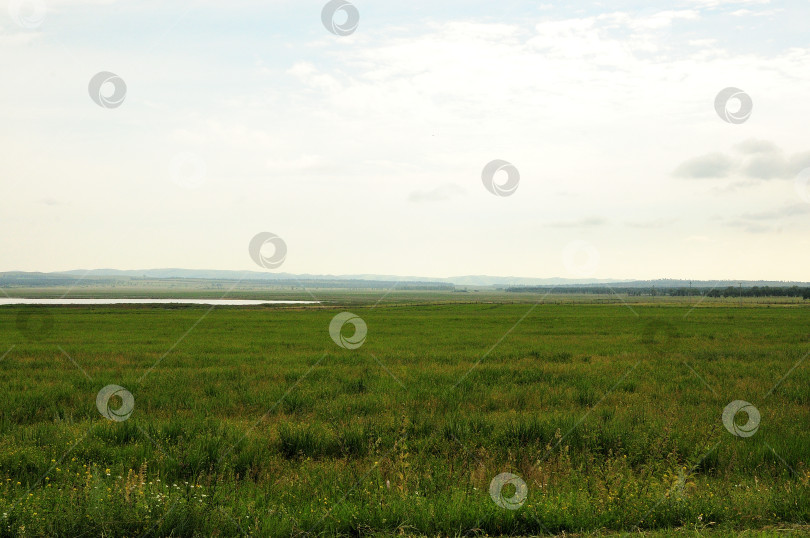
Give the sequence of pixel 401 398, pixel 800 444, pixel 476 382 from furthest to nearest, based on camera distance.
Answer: pixel 476 382 < pixel 401 398 < pixel 800 444

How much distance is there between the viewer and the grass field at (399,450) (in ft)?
17.8

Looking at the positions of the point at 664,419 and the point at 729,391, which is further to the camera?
the point at 729,391

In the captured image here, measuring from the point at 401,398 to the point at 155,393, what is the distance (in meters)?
6.32

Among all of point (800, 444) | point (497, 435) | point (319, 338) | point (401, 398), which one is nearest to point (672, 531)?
point (497, 435)

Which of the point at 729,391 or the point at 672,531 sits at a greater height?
the point at 729,391

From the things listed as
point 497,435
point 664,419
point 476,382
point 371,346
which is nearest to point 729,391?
point 664,419

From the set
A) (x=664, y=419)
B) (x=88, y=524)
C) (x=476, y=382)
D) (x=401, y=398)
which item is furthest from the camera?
(x=476, y=382)

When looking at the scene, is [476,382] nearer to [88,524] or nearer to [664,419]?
[664,419]

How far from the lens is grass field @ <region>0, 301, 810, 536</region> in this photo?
544 centimetres

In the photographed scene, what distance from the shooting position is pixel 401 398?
12414 mm

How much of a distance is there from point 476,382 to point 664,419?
18.4ft

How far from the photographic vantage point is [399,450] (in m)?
8.45

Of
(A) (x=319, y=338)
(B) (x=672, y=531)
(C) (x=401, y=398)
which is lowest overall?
(B) (x=672, y=531)

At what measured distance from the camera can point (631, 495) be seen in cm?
585
